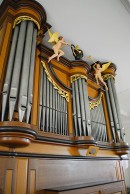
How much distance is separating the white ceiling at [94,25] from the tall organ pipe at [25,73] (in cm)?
81

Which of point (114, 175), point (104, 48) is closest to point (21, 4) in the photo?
point (104, 48)

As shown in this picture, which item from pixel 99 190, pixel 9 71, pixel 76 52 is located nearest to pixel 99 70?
pixel 76 52

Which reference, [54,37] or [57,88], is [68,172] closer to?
[57,88]

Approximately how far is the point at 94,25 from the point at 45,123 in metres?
2.59

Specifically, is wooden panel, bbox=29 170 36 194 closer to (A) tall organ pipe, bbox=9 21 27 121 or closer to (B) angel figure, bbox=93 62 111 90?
(A) tall organ pipe, bbox=9 21 27 121

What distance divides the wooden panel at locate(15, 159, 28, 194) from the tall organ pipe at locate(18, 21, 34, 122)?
0.60 meters

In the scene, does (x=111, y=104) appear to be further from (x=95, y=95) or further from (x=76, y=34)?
(x=76, y=34)

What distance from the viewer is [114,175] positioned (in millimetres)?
3971

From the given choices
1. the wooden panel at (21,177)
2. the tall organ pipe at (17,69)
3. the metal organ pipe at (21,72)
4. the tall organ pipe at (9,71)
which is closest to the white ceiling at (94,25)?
the metal organ pipe at (21,72)

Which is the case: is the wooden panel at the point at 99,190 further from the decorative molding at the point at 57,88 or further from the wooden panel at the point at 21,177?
the decorative molding at the point at 57,88

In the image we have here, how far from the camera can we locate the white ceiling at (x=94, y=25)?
3.64 metres

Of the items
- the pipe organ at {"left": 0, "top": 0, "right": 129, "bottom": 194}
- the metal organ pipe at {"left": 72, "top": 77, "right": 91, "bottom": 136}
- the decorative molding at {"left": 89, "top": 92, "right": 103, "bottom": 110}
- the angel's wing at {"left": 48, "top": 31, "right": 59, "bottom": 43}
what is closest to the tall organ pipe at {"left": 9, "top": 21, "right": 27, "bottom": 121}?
the pipe organ at {"left": 0, "top": 0, "right": 129, "bottom": 194}

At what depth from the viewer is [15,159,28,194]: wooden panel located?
7.27ft

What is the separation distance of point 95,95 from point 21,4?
9.04 ft
